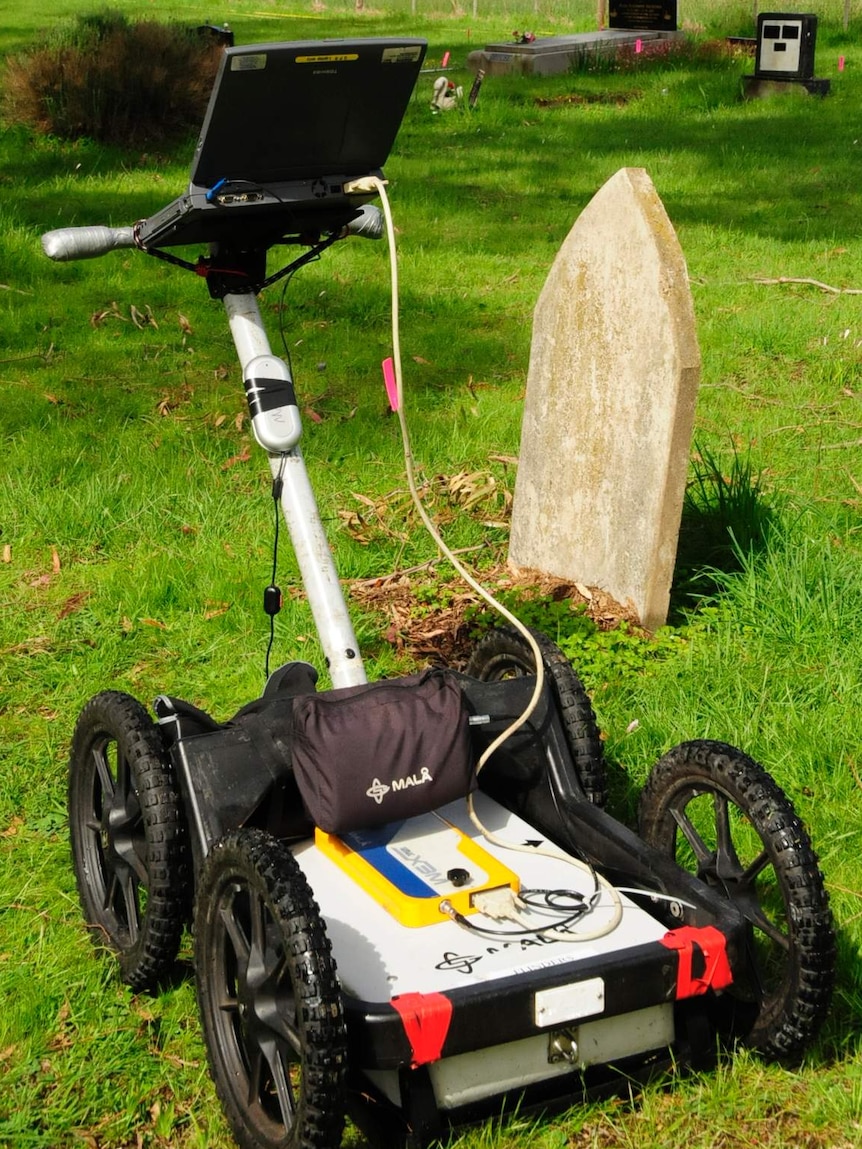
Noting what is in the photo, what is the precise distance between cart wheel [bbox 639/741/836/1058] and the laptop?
5.21ft

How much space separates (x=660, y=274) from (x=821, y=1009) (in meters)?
2.55

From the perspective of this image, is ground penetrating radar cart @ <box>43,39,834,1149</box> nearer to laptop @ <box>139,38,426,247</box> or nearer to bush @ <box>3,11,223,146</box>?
laptop @ <box>139,38,426,247</box>

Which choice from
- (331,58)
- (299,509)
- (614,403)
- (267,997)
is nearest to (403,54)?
(331,58)

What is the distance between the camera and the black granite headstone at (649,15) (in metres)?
18.9

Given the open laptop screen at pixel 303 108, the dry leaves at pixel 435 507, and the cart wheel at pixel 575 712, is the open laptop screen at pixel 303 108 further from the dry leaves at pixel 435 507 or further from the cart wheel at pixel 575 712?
the dry leaves at pixel 435 507

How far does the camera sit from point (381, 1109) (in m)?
2.80

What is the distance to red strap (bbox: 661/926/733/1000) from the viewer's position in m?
2.77

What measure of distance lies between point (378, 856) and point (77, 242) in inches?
63.6

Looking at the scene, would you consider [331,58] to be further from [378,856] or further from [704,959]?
[704,959]

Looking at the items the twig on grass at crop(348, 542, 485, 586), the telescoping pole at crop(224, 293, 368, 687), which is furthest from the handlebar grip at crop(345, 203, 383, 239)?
the twig on grass at crop(348, 542, 485, 586)

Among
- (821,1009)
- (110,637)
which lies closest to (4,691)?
(110,637)

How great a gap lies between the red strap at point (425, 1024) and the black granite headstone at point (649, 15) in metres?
18.3

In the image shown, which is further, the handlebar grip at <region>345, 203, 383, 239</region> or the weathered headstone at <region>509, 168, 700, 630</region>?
the weathered headstone at <region>509, 168, 700, 630</region>

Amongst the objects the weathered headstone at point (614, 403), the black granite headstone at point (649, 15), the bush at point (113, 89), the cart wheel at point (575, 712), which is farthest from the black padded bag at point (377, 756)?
the black granite headstone at point (649, 15)
